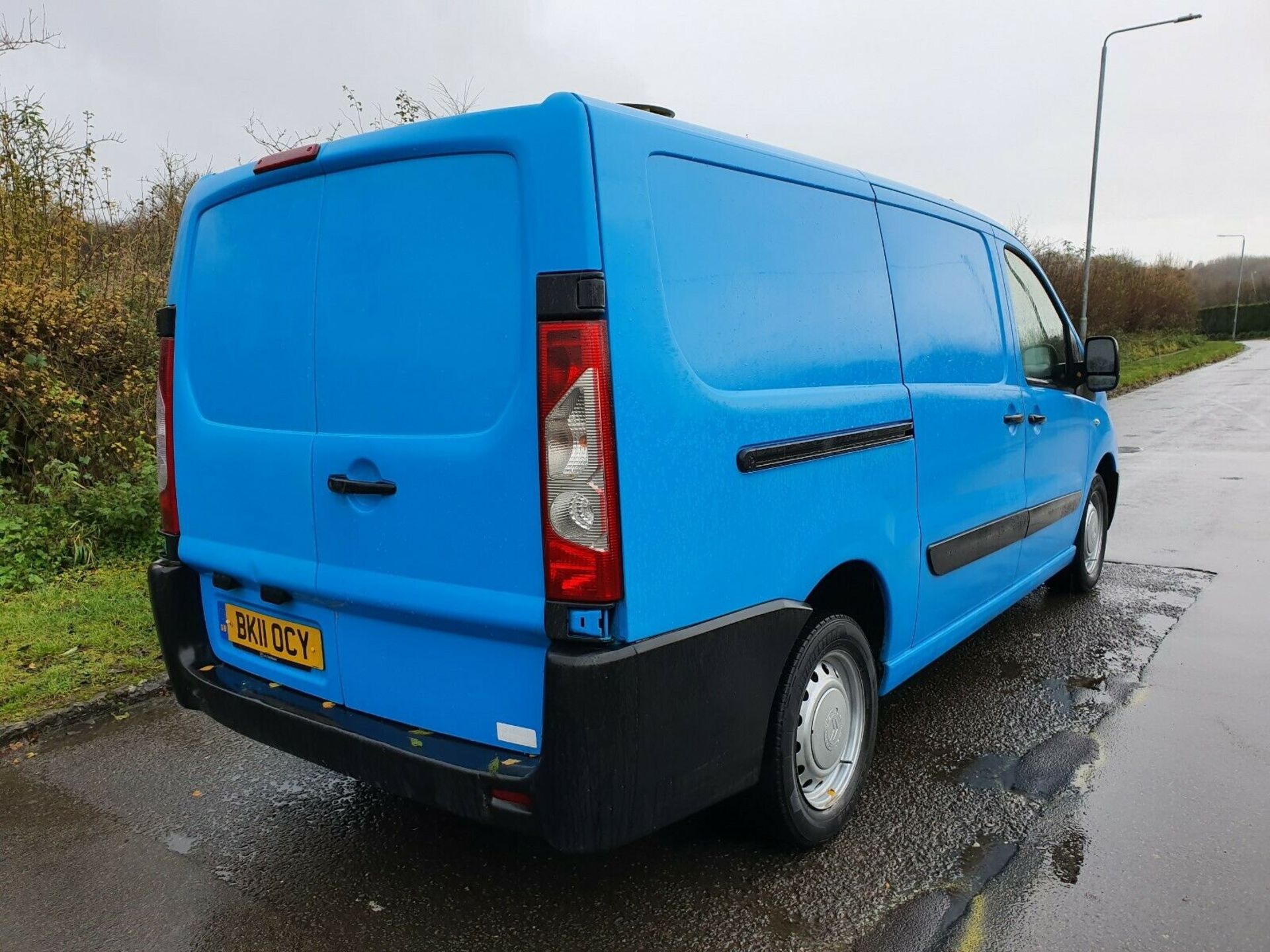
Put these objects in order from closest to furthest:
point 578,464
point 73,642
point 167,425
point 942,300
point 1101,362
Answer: point 578,464 < point 167,425 < point 942,300 < point 73,642 < point 1101,362

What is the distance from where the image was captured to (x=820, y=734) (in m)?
2.71

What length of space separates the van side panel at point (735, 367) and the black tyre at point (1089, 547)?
2843 mm

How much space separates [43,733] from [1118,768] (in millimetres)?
4109

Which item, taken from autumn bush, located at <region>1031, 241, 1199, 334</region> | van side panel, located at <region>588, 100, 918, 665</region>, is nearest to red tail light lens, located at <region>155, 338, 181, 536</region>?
van side panel, located at <region>588, 100, 918, 665</region>

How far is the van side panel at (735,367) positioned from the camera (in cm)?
199

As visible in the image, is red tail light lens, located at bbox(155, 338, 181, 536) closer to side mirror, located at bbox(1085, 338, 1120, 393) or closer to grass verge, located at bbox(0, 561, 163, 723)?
grass verge, located at bbox(0, 561, 163, 723)

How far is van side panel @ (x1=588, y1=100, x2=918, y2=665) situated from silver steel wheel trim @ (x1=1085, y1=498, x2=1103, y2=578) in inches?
114

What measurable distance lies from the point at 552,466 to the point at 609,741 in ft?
2.03

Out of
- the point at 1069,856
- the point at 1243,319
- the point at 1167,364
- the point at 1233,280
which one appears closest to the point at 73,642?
the point at 1069,856

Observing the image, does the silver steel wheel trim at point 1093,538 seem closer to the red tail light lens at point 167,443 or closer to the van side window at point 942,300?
the van side window at point 942,300

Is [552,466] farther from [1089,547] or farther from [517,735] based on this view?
[1089,547]

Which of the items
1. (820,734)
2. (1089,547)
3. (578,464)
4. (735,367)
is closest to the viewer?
(578,464)

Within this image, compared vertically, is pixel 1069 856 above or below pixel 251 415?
below

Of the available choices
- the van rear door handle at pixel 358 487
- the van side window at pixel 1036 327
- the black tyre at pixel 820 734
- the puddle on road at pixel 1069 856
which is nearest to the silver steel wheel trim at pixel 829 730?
the black tyre at pixel 820 734
